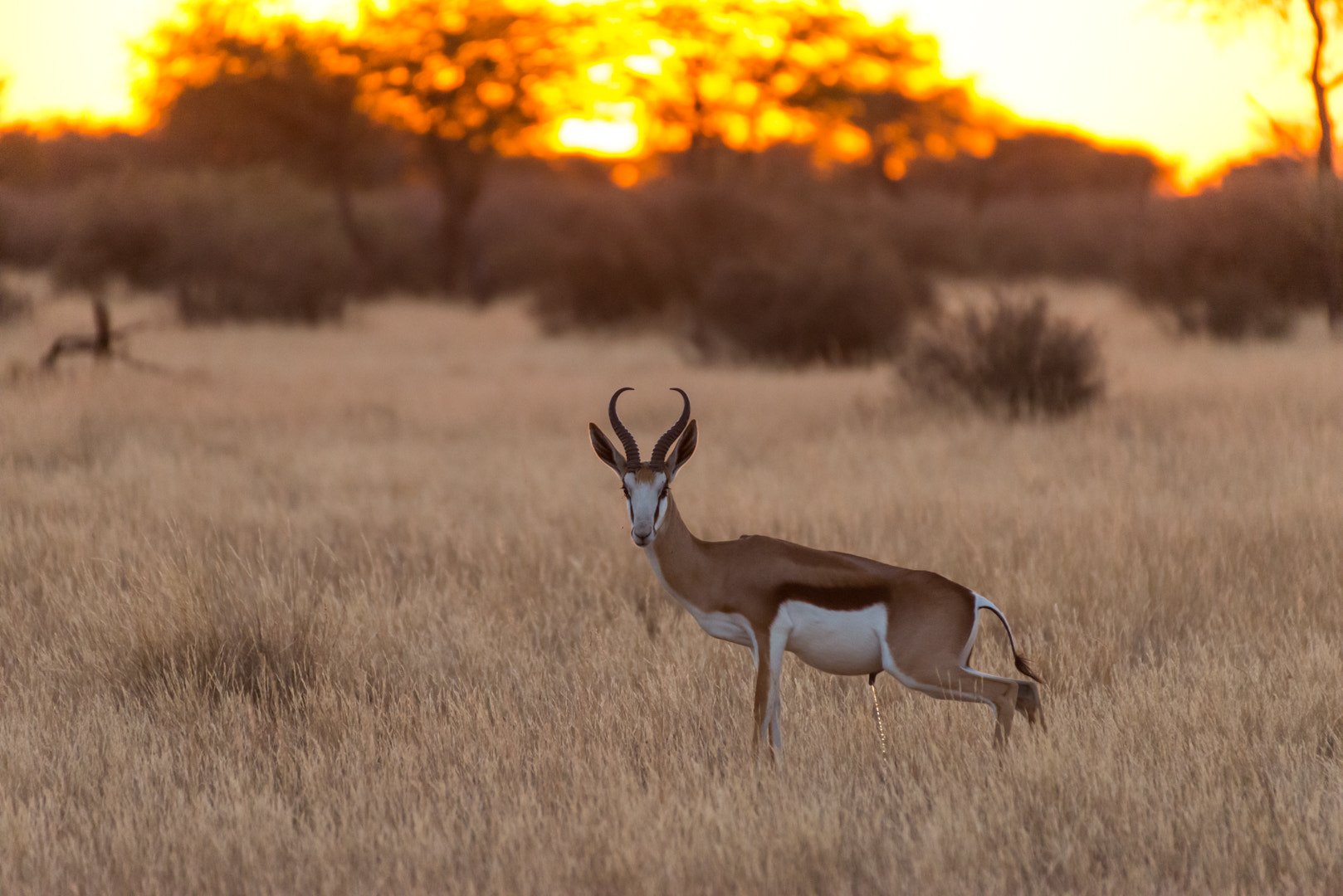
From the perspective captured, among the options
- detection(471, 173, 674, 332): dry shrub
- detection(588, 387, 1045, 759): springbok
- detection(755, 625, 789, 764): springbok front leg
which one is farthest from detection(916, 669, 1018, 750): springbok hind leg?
detection(471, 173, 674, 332): dry shrub

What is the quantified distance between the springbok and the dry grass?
319 millimetres

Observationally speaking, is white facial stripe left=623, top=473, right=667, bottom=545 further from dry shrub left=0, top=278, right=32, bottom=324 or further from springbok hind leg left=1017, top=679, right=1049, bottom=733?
dry shrub left=0, top=278, right=32, bottom=324

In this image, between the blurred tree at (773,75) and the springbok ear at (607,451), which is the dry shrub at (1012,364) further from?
the blurred tree at (773,75)

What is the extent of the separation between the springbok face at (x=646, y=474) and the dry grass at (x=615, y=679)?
787mm

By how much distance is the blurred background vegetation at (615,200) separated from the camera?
64.7 ft

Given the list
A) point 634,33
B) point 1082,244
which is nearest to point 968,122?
point 1082,244

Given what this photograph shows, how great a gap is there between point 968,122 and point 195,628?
143ft

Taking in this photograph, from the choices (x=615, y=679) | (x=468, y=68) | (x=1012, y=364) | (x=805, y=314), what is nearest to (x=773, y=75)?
(x=468, y=68)

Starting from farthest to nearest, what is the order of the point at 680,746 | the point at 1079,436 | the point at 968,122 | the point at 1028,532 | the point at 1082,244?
the point at 968,122 → the point at 1082,244 → the point at 1079,436 → the point at 1028,532 → the point at 680,746

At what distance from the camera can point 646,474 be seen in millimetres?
3473

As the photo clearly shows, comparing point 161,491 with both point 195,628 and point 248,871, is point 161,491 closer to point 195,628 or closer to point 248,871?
point 195,628

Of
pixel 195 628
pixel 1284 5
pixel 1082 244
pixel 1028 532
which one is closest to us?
pixel 195 628

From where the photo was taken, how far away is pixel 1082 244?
41.5 meters

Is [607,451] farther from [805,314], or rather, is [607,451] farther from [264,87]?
[264,87]
